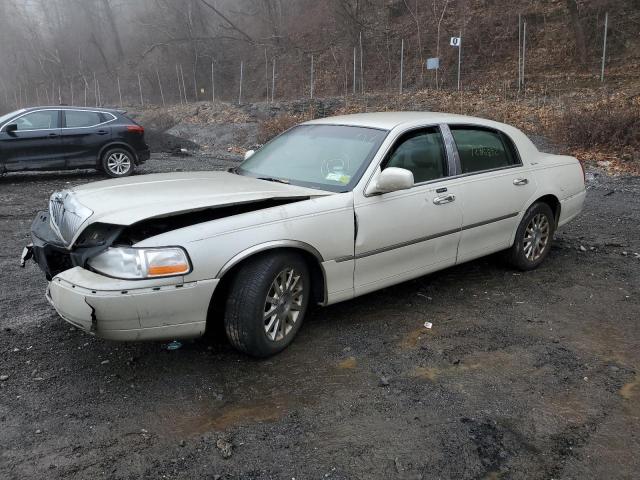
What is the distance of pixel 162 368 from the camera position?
368 centimetres

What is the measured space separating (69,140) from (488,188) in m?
9.15

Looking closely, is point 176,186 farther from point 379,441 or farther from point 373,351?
point 379,441

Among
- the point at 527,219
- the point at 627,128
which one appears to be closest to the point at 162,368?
the point at 527,219

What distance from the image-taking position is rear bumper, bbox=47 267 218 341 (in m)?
3.16

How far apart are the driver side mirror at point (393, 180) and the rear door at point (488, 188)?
2.92ft

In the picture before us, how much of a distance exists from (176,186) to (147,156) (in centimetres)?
880

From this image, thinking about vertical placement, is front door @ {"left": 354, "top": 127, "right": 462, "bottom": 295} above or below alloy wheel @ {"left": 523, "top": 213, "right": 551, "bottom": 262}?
above

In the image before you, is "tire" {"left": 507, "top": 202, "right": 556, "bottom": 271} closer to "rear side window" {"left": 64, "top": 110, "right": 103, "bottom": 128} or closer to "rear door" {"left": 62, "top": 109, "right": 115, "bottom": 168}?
"rear door" {"left": 62, "top": 109, "right": 115, "bottom": 168}

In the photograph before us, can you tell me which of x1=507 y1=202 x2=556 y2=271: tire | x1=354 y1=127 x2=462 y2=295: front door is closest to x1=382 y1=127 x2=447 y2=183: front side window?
x1=354 y1=127 x2=462 y2=295: front door

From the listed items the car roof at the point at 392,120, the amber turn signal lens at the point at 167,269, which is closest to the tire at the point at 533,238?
the car roof at the point at 392,120

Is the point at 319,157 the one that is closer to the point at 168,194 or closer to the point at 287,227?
the point at 287,227

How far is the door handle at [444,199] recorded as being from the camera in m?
4.52

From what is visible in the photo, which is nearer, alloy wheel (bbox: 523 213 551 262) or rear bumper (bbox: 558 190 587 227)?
alloy wheel (bbox: 523 213 551 262)

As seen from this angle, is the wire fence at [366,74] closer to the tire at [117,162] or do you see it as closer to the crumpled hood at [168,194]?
the tire at [117,162]
